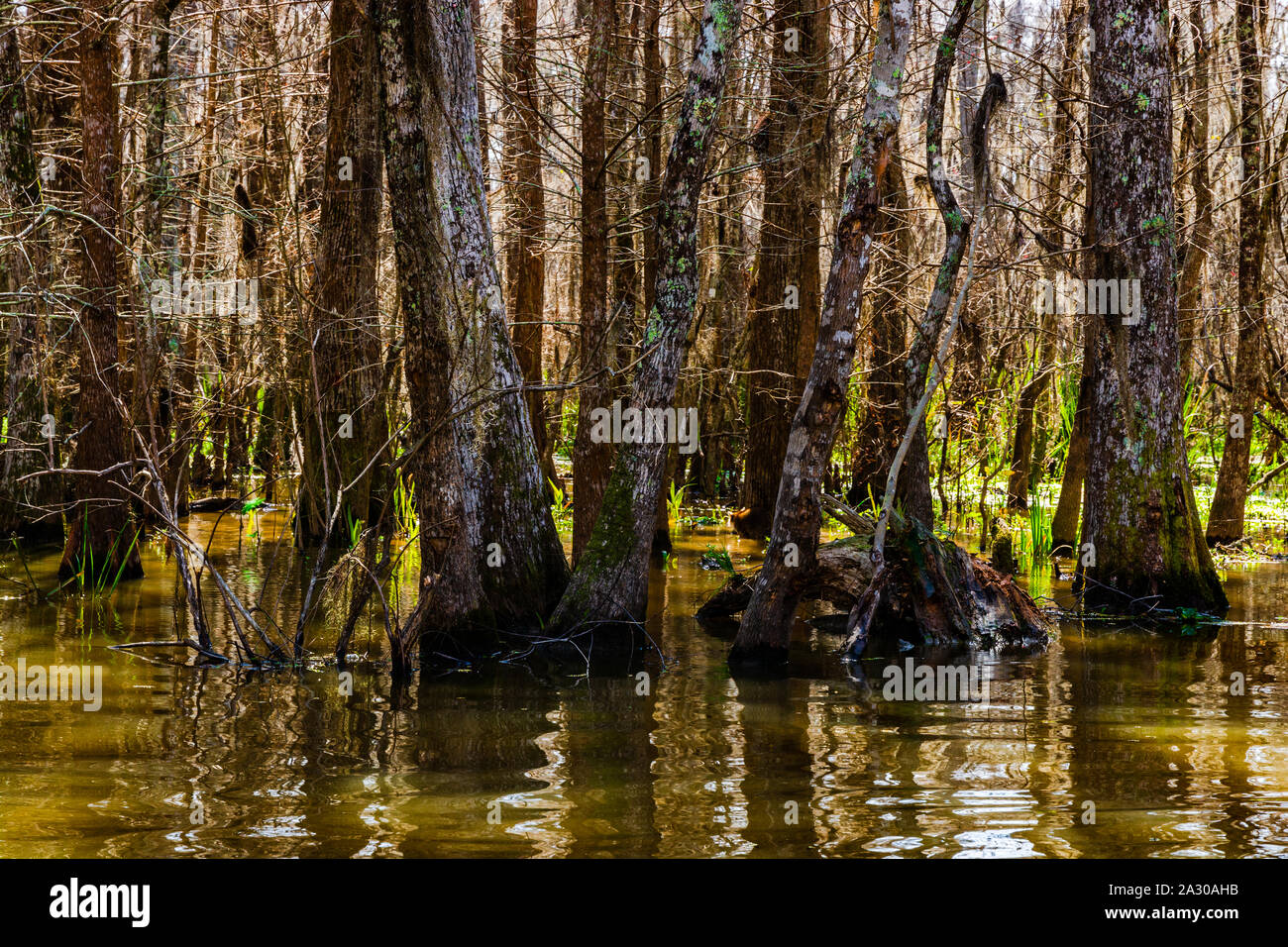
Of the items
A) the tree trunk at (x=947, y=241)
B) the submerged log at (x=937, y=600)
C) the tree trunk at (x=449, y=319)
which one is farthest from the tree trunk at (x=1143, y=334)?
the tree trunk at (x=449, y=319)

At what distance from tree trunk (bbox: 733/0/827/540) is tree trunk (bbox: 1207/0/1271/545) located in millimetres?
4371

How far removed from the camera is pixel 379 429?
14289mm

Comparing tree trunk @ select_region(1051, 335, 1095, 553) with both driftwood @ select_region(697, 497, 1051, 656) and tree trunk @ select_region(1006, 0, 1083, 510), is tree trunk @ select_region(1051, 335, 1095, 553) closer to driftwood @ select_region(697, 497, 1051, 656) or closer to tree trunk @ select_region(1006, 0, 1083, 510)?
tree trunk @ select_region(1006, 0, 1083, 510)

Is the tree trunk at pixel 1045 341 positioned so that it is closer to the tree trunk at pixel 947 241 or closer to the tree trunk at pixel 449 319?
the tree trunk at pixel 947 241

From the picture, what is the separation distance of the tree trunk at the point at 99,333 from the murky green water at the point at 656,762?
221 cm

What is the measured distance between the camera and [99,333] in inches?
418

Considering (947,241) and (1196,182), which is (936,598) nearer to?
(947,241)

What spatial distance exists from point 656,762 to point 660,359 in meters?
3.22

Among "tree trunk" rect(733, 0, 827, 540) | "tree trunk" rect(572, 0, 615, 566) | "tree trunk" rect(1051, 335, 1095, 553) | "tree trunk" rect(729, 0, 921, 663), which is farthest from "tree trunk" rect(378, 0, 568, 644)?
"tree trunk" rect(1051, 335, 1095, 553)

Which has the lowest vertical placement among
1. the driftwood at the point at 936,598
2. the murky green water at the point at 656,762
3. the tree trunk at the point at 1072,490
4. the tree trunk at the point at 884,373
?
the murky green water at the point at 656,762

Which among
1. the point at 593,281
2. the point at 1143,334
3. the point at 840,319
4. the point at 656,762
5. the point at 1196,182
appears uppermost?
the point at 1196,182

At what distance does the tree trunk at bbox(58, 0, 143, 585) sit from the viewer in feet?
33.6

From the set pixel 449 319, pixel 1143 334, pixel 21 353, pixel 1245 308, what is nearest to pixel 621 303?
pixel 449 319

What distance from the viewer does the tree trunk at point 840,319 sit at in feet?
25.1
